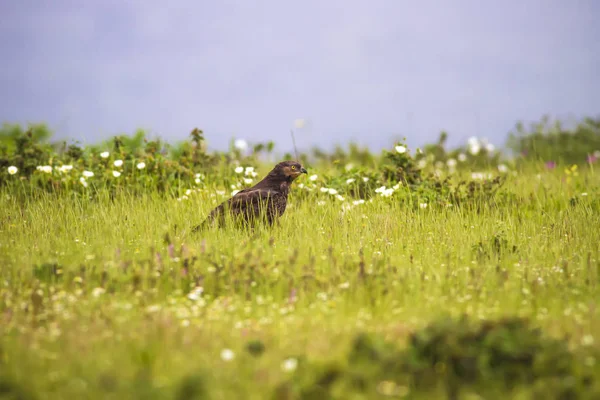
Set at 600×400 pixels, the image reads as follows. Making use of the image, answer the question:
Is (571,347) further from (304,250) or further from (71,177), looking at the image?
(71,177)

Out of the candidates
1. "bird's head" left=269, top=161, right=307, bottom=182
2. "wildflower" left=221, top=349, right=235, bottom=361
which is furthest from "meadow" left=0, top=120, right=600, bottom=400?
"bird's head" left=269, top=161, right=307, bottom=182

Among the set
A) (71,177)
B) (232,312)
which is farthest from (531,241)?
(71,177)

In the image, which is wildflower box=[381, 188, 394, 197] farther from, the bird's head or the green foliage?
the green foliage

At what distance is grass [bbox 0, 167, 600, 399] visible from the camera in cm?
369

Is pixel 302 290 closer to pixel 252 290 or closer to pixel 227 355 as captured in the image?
pixel 252 290

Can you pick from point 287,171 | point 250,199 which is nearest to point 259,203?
point 250,199

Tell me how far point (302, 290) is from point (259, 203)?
2.32 metres

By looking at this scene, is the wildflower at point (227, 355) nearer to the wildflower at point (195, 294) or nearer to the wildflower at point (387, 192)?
the wildflower at point (195, 294)

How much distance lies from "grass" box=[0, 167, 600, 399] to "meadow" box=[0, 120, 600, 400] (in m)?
0.02

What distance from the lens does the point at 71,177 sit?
395 inches

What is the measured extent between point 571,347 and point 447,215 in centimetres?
457

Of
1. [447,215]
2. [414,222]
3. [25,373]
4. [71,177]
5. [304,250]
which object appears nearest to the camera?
[25,373]

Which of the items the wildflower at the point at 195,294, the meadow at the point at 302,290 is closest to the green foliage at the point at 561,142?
the meadow at the point at 302,290

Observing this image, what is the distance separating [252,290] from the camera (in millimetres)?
5391
